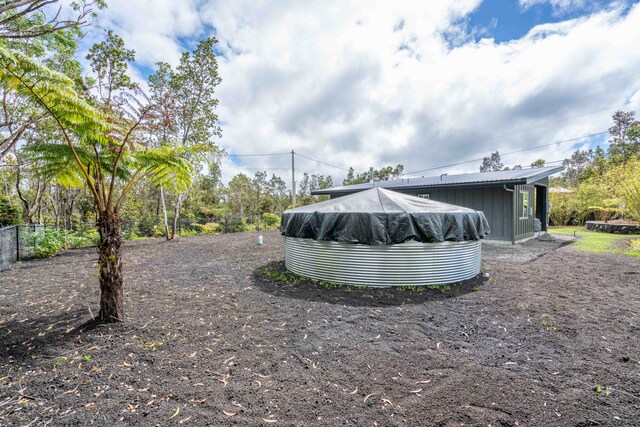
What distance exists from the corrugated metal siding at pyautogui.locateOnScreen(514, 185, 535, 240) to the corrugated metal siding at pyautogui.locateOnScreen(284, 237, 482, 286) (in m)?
6.34

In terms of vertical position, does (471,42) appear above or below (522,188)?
above

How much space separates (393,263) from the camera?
15.3 feet

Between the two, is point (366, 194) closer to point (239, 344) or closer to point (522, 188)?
point (239, 344)

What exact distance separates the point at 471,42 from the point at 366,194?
22.9ft

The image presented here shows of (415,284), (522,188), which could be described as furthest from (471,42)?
(415,284)

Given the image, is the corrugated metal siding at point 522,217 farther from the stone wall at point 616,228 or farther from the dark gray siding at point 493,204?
the stone wall at point 616,228

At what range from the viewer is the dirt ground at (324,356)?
5.96 feet

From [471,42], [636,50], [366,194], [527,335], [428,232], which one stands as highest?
[471,42]

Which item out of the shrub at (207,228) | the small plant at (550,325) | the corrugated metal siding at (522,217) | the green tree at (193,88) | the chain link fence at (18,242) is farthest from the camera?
the shrub at (207,228)

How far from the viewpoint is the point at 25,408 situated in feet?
5.98

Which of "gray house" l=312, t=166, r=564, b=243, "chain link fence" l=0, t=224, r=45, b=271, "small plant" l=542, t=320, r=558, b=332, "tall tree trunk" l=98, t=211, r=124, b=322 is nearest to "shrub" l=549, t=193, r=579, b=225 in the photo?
"gray house" l=312, t=166, r=564, b=243

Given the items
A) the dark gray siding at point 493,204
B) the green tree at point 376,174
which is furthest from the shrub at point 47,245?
the green tree at point 376,174

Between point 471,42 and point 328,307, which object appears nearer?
point 328,307

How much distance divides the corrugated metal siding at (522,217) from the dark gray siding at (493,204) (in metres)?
0.35
